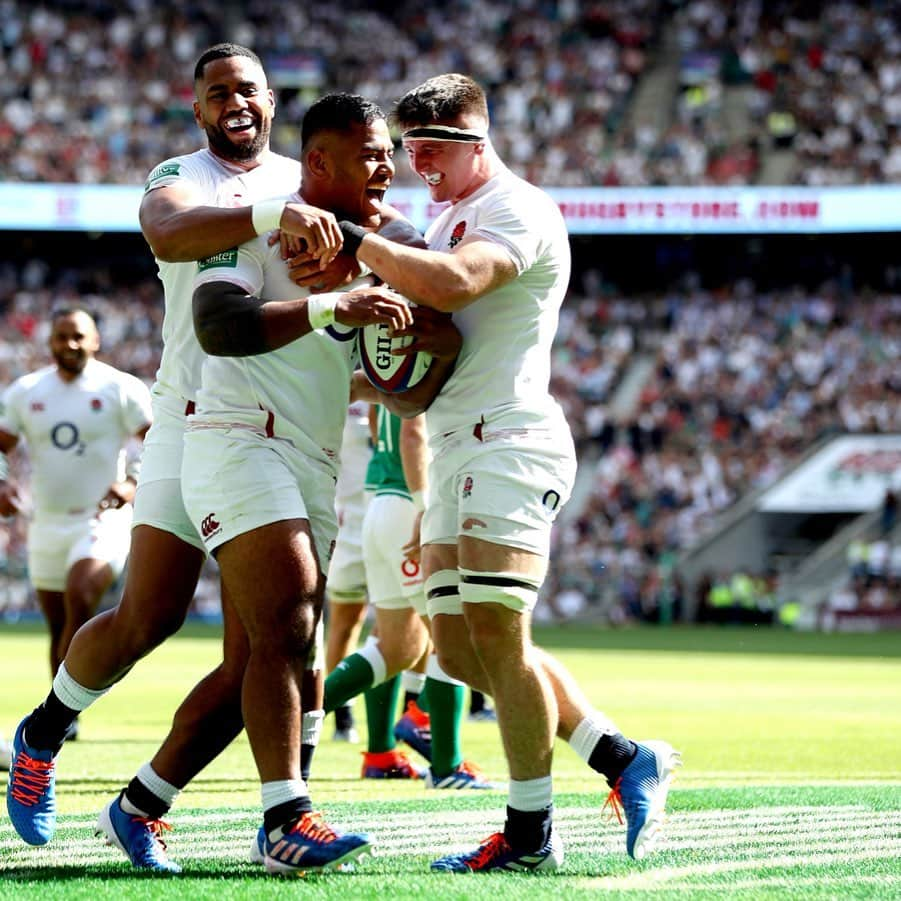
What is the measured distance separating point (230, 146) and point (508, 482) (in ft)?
5.79

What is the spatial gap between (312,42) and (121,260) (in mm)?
7264

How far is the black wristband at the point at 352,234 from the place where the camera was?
529cm

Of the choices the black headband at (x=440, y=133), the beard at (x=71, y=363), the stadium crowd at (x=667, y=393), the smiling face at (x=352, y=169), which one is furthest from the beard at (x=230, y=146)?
the stadium crowd at (x=667, y=393)

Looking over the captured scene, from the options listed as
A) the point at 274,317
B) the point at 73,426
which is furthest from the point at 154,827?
the point at 73,426

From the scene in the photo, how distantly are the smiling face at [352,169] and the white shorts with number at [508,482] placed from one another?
2.74ft

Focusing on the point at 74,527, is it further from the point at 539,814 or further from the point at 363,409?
the point at 539,814

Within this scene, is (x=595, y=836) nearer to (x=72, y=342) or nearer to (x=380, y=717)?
(x=380, y=717)

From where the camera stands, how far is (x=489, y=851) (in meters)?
5.30

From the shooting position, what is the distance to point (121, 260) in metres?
40.2

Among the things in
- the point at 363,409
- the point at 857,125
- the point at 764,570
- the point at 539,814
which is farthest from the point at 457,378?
the point at 857,125

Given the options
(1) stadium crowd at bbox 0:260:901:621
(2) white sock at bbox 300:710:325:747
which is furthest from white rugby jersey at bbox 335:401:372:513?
(1) stadium crowd at bbox 0:260:901:621

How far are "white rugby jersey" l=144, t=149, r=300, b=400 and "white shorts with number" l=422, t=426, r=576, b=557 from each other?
103cm

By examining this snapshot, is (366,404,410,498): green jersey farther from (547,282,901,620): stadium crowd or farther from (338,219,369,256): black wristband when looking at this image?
(547,282,901,620): stadium crowd

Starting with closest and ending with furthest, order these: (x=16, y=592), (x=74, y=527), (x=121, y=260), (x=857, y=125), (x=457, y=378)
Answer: (x=457, y=378), (x=74, y=527), (x=16, y=592), (x=857, y=125), (x=121, y=260)
